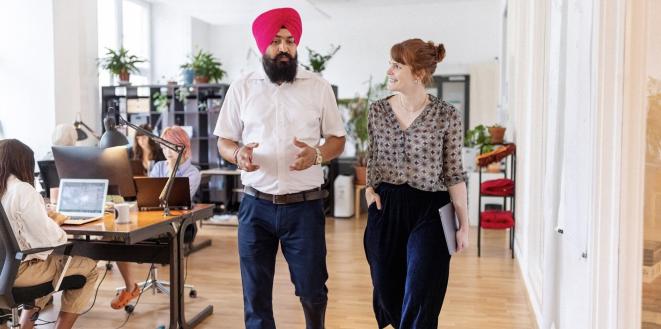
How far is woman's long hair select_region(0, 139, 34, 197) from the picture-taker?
9.32ft

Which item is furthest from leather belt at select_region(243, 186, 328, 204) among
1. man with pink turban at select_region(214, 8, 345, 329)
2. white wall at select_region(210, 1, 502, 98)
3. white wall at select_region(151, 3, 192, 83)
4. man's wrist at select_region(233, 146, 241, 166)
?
white wall at select_region(151, 3, 192, 83)

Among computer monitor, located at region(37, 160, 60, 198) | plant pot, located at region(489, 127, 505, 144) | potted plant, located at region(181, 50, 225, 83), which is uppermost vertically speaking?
potted plant, located at region(181, 50, 225, 83)

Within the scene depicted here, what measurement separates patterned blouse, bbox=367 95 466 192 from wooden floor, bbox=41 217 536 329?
162 centimetres

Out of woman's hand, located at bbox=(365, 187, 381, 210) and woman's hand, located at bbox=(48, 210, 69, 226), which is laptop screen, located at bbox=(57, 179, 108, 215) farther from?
woman's hand, located at bbox=(365, 187, 381, 210)

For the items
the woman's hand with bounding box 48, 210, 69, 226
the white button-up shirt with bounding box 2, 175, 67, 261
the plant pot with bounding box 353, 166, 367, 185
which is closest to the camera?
the white button-up shirt with bounding box 2, 175, 67, 261

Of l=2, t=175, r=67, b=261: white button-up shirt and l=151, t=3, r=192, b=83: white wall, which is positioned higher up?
l=151, t=3, r=192, b=83: white wall

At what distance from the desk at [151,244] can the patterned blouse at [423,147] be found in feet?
4.95

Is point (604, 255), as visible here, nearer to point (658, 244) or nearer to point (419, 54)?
point (658, 244)

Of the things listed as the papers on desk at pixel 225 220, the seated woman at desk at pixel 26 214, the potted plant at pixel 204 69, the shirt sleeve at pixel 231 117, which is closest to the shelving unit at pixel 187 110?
the potted plant at pixel 204 69

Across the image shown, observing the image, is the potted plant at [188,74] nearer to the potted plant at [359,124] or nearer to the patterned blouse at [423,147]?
the potted plant at [359,124]

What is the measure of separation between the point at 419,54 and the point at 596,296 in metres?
1.10

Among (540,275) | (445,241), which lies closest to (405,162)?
(445,241)

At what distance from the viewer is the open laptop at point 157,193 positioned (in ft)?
12.0

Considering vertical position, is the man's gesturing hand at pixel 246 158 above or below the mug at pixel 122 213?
above
